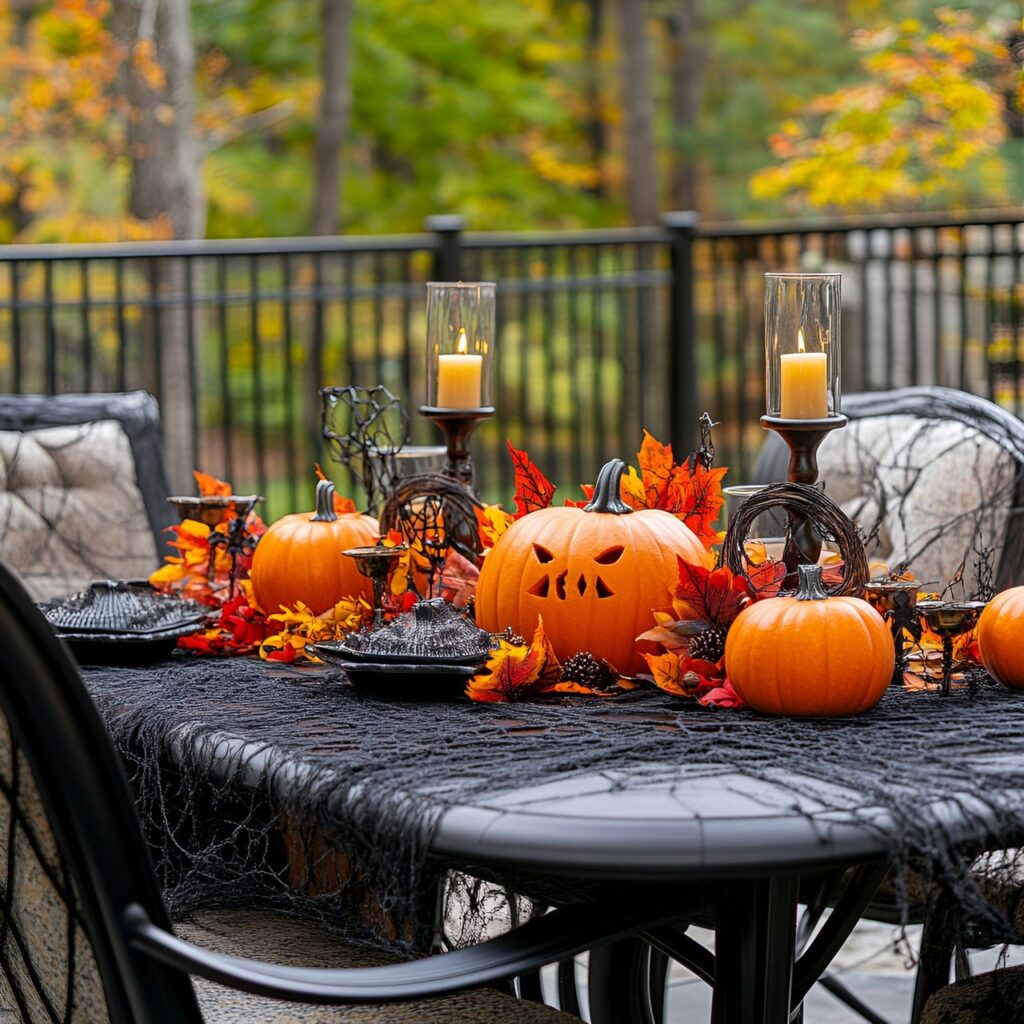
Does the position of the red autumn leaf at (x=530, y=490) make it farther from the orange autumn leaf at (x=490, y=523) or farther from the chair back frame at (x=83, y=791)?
the chair back frame at (x=83, y=791)

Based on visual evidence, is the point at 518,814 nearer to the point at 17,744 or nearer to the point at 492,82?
the point at 17,744

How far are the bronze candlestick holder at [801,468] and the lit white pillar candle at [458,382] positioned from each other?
19.3 inches

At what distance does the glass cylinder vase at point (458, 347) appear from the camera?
6.97ft

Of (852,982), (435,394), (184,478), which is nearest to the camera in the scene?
(435,394)

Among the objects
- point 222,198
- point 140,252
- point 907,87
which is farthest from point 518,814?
point 222,198

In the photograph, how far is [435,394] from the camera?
7.05 ft

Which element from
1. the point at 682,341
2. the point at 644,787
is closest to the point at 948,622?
the point at 644,787

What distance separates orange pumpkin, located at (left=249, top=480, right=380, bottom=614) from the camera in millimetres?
2055

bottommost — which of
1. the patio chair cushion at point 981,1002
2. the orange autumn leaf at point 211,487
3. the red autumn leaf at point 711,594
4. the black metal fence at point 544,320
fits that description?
the patio chair cushion at point 981,1002

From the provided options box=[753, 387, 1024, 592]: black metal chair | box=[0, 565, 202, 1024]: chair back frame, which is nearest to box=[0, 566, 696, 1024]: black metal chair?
box=[0, 565, 202, 1024]: chair back frame

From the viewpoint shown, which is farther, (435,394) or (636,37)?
(636,37)

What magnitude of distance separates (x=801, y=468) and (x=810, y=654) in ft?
1.04

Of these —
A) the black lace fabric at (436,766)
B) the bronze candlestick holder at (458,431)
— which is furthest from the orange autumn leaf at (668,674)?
the bronze candlestick holder at (458,431)

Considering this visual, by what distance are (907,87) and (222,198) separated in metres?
7.65
